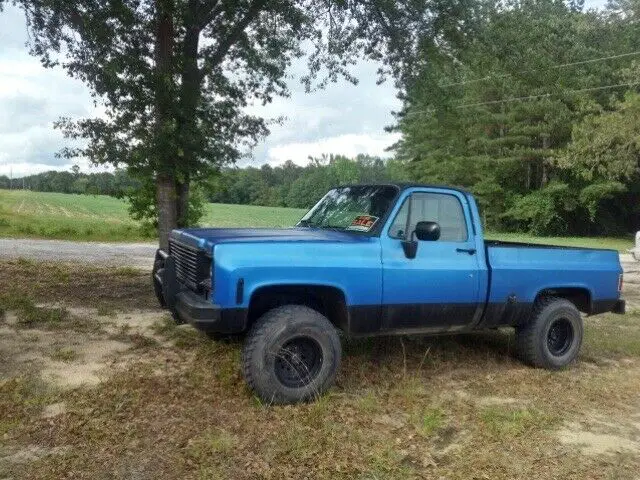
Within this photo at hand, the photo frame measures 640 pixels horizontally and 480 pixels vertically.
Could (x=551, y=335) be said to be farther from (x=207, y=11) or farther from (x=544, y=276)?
(x=207, y=11)

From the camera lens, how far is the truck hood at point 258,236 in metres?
4.76

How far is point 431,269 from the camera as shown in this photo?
538 cm

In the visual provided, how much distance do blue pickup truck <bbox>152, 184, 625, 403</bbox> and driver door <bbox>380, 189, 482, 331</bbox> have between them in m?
0.01

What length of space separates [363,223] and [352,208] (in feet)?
1.33

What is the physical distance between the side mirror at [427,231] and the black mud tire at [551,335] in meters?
1.76

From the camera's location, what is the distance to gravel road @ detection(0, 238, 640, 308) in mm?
14398

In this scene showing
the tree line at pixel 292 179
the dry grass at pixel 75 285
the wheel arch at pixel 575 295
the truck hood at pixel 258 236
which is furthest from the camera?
the tree line at pixel 292 179

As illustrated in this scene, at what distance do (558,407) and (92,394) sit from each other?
12.8 ft

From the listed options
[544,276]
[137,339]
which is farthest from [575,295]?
[137,339]

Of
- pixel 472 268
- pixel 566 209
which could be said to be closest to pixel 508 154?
pixel 566 209

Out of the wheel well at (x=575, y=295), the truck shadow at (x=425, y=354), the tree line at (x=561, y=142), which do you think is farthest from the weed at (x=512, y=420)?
the tree line at (x=561, y=142)

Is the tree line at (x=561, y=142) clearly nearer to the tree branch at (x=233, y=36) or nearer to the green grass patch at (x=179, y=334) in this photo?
the tree branch at (x=233, y=36)

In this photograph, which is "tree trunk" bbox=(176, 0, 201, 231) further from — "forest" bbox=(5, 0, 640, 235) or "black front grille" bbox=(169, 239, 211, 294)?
"forest" bbox=(5, 0, 640, 235)

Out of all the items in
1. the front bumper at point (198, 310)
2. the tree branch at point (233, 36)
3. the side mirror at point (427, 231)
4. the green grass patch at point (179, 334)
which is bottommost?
the green grass patch at point (179, 334)
